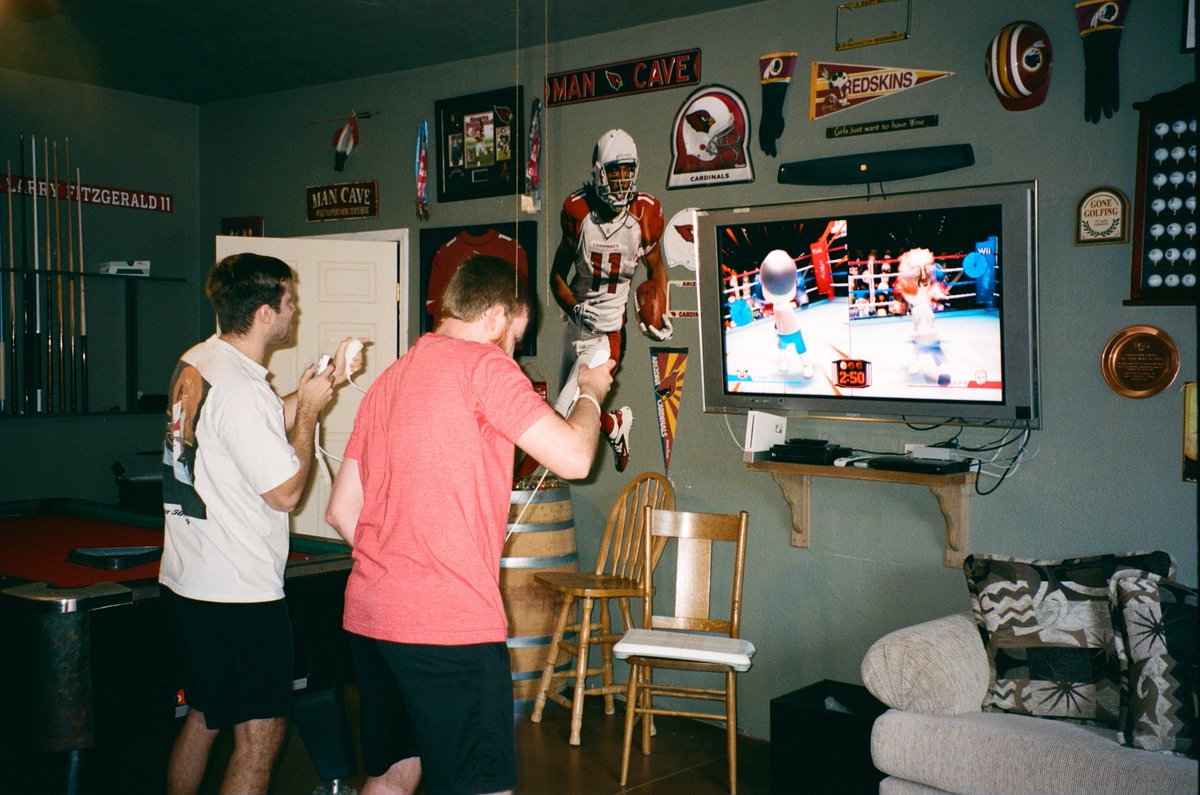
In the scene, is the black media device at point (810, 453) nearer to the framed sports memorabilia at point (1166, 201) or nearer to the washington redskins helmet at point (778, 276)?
the washington redskins helmet at point (778, 276)

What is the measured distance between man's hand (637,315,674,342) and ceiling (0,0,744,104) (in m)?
1.09

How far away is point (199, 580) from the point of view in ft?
8.21

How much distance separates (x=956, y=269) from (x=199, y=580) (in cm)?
234

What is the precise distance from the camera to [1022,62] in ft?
10.7

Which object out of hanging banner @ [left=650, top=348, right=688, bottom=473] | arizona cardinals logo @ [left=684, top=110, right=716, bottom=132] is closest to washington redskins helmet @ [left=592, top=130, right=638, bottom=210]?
arizona cardinals logo @ [left=684, top=110, right=716, bottom=132]

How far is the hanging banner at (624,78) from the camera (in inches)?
162

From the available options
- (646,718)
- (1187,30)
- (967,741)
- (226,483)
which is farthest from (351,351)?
(1187,30)

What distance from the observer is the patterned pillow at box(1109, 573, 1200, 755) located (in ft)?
8.40

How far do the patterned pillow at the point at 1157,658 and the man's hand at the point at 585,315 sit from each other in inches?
90.7

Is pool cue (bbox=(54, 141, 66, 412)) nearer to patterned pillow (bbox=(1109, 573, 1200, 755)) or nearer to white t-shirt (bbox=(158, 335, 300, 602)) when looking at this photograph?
white t-shirt (bbox=(158, 335, 300, 602))

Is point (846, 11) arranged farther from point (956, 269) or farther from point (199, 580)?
point (199, 580)

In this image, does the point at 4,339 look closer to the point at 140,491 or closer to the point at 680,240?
the point at 140,491

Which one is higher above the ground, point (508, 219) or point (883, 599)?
point (508, 219)

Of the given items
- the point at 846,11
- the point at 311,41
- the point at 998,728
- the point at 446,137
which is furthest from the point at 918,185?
the point at 311,41
